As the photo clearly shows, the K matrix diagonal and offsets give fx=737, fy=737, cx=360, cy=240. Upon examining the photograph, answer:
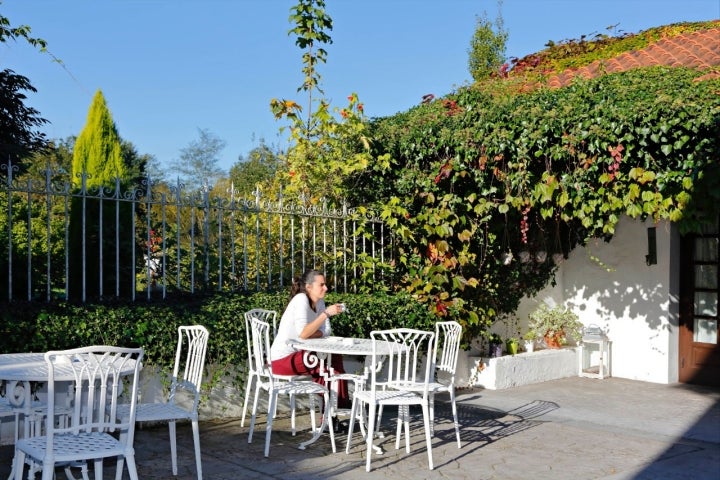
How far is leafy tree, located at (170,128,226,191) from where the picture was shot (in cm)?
2545

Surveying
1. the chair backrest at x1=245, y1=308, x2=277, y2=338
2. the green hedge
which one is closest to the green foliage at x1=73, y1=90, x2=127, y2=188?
the green hedge

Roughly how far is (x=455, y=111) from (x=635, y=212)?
2.27 m

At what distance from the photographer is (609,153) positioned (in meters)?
6.67

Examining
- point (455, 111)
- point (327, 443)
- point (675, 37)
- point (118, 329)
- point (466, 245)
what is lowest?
point (327, 443)

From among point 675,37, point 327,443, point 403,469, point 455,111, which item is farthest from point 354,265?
point 675,37

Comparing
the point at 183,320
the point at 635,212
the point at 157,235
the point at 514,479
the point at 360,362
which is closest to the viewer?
the point at 514,479

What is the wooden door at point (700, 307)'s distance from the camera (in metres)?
8.48

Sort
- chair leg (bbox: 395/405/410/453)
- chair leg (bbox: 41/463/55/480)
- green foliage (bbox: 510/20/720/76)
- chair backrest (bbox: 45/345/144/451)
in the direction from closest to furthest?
chair leg (bbox: 41/463/55/480)
chair backrest (bbox: 45/345/144/451)
chair leg (bbox: 395/405/410/453)
green foliage (bbox: 510/20/720/76)

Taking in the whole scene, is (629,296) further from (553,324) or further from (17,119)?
(17,119)

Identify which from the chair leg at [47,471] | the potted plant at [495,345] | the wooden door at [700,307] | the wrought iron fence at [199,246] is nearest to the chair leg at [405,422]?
the wrought iron fence at [199,246]

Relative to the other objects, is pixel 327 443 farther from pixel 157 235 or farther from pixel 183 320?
pixel 157 235

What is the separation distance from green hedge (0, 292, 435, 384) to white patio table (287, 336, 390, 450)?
898 mm

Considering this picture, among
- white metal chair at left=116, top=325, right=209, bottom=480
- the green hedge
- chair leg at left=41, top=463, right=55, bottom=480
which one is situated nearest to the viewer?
chair leg at left=41, top=463, right=55, bottom=480

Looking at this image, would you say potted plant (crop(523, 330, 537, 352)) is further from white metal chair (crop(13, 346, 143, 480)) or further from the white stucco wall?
white metal chair (crop(13, 346, 143, 480))
